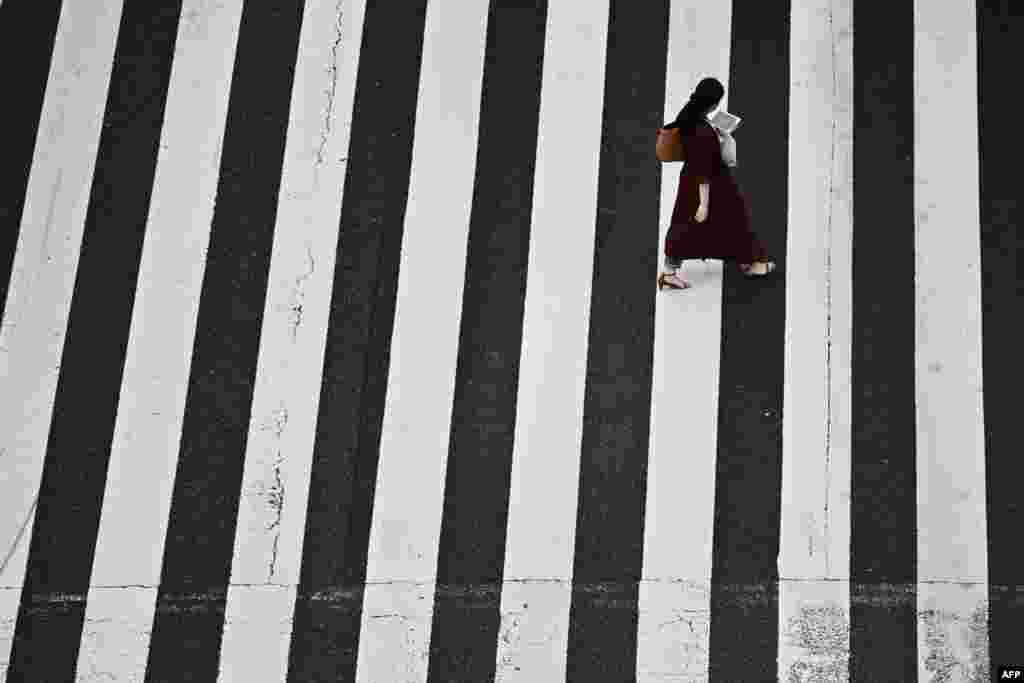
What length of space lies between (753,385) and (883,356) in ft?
2.56

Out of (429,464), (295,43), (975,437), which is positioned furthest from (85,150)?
(975,437)

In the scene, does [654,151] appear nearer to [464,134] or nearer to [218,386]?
[464,134]

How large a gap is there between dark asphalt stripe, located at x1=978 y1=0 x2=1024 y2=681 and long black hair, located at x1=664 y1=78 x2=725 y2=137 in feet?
7.07

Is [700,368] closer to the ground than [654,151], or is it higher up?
closer to the ground

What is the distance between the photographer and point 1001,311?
866 centimetres

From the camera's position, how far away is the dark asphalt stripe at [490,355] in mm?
7855

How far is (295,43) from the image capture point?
9.71m

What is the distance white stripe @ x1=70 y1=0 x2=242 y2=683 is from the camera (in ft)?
25.9

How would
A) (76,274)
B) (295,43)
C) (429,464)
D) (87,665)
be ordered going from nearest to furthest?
(87,665), (429,464), (76,274), (295,43)

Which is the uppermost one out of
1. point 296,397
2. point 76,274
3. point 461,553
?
point 76,274

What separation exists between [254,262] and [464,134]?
5.16ft

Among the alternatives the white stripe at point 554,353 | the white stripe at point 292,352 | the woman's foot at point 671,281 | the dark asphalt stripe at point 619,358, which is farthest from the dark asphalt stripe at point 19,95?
the woman's foot at point 671,281

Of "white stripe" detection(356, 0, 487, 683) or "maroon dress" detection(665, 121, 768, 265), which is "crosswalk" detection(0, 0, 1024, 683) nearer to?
"white stripe" detection(356, 0, 487, 683)

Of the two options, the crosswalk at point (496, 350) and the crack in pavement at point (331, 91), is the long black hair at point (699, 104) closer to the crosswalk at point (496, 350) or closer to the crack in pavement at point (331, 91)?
the crosswalk at point (496, 350)
